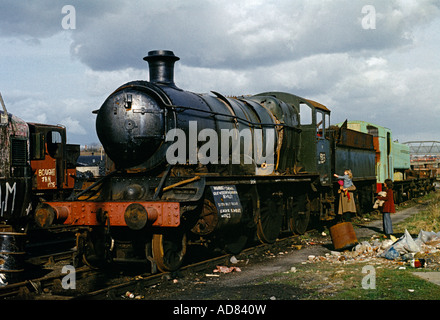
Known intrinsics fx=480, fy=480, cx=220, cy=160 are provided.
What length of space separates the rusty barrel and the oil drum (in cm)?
617

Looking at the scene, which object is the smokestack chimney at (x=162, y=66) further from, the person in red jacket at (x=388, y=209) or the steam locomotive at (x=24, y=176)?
the person in red jacket at (x=388, y=209)

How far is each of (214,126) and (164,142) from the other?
4.43 ft

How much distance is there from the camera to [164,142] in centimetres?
826

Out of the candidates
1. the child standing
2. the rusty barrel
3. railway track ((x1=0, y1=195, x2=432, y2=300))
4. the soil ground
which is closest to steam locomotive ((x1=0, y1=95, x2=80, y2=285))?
railway track ((x1=0, y1=195, x2=432, y2=300))

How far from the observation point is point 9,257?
25.7 feet

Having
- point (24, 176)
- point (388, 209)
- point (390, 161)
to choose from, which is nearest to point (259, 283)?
point (388, 209)

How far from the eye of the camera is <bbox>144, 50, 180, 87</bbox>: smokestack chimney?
9070 millimetres

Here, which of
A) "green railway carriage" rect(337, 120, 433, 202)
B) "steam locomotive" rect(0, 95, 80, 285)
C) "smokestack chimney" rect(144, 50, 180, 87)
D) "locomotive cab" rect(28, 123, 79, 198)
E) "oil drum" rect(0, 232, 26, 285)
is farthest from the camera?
"green railway carriage" rect(337, 120, 433, 202)

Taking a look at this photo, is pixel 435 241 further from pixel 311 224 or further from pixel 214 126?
pixel 311 224

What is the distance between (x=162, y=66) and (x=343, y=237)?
514 centimetres

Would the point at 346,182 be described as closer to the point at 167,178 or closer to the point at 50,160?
the point at 167,178

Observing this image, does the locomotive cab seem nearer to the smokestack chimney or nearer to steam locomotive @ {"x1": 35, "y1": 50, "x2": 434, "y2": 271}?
steam locomotive @ {"x1": 35, "y1": 50, "x2": 434, "y2": 271}

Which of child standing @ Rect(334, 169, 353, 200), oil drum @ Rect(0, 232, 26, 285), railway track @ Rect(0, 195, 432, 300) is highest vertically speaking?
child standing @ Rect(334, 169, 353, 200)
